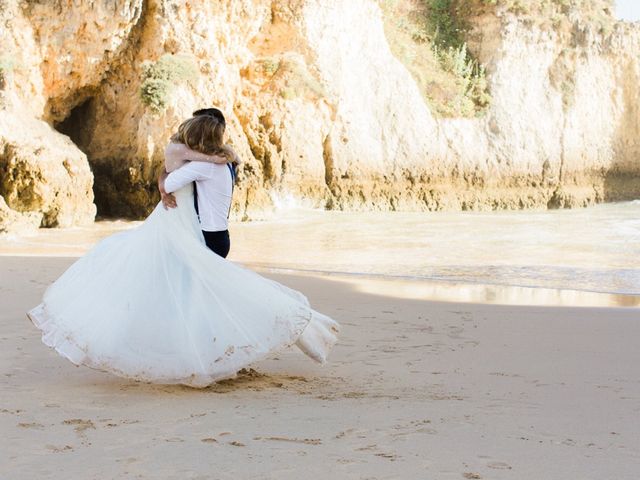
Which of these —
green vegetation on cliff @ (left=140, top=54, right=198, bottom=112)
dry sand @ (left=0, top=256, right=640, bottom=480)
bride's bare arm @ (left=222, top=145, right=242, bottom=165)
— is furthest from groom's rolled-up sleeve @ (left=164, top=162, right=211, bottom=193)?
green vegetation on cliff @ (left=140, top=54, right=198, bottom=112)

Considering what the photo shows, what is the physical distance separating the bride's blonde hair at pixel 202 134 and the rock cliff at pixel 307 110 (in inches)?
414

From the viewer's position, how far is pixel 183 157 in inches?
175

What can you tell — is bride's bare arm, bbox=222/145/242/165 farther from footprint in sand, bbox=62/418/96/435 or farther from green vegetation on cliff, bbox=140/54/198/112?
green vegetation on cliff, bbox=140/54/198/112

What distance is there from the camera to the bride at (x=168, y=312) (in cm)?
386

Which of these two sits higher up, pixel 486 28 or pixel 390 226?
pixel 486 28

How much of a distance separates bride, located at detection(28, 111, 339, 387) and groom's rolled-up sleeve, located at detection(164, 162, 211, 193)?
0.13 m

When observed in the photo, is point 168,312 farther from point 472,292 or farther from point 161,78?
point 161,78

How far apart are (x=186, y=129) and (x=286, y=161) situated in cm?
1679

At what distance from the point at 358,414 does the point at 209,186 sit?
1.60m

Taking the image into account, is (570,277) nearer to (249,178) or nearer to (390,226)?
(390,226)

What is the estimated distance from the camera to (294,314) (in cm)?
416

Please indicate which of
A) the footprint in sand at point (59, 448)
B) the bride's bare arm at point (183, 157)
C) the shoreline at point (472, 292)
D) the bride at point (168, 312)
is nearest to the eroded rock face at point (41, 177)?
the shoreline at point (472, 292)

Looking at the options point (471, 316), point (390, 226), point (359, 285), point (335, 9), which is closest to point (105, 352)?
point (471, 316)

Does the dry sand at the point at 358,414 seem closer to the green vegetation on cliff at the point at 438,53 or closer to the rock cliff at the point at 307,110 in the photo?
the rock cliff at the point at 307,110
